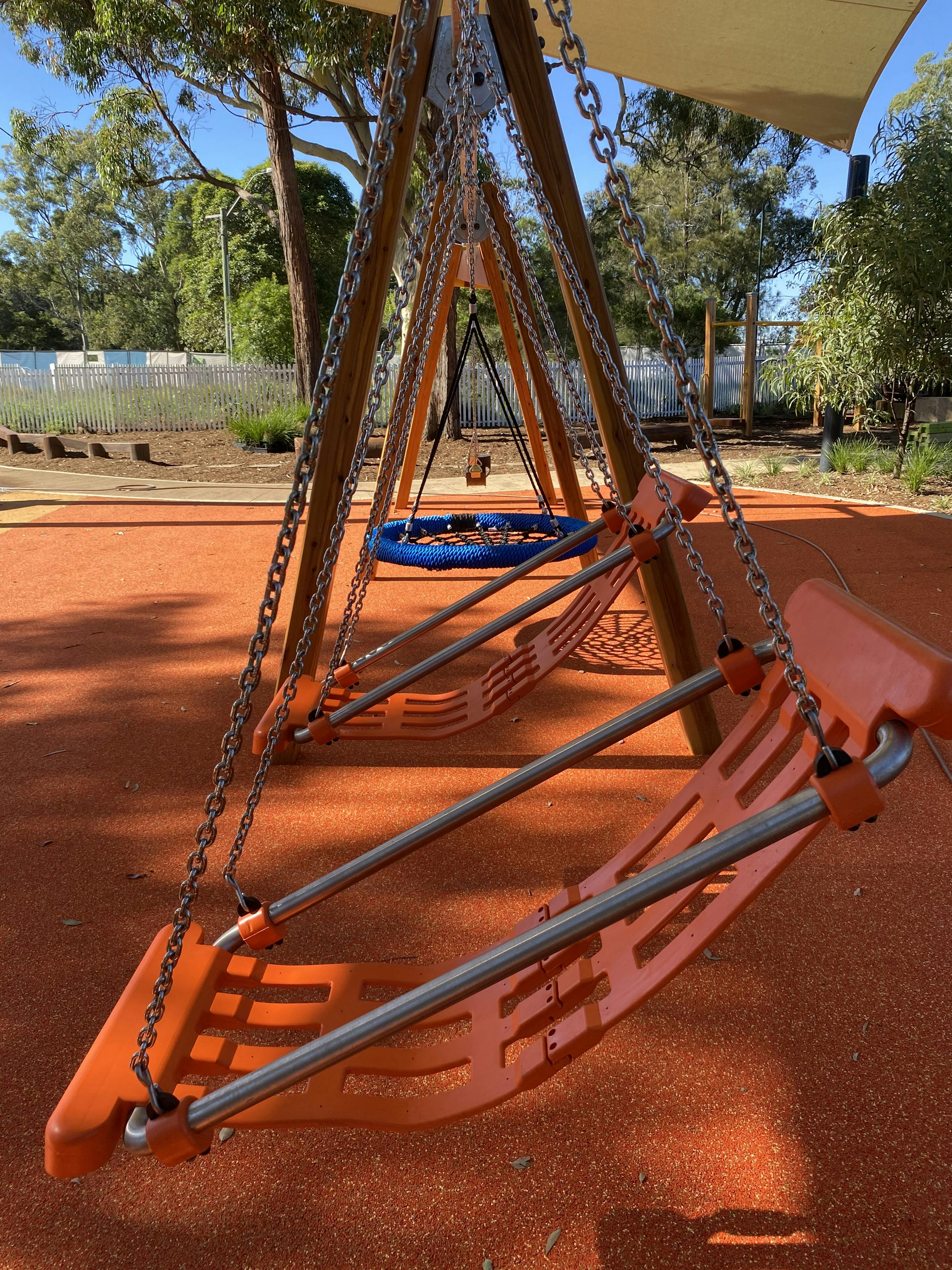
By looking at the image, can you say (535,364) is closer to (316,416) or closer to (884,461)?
(316,416)

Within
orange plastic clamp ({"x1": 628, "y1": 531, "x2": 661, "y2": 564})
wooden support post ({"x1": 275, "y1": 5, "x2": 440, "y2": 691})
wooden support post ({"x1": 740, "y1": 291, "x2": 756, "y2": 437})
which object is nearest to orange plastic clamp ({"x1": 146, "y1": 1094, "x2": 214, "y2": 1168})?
wooden support post ({"x1": 275, "y1": 5, "x2": 440, "y2": 691})

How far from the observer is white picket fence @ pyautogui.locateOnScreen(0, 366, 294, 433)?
637 inches

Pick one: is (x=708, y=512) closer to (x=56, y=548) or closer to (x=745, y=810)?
(x=56, y=548)

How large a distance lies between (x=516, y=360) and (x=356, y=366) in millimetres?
3027

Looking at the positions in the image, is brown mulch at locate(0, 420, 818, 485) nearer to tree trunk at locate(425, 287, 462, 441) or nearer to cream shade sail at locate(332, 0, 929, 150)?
tree trunk at locate(425, 287, 462, 441)

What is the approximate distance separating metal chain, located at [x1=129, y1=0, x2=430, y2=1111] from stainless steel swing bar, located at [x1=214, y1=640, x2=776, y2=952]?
0.65 feet

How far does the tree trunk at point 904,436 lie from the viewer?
29.3ft

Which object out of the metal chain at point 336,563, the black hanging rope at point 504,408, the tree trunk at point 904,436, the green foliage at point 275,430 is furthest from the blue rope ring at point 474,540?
the green foliage at point 275,430

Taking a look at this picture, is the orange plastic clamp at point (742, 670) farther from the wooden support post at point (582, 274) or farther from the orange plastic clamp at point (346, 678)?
the orange plastic clamp at point (346, 678)

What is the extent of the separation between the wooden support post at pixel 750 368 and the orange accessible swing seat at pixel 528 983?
13.4m

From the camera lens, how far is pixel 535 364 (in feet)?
15.4

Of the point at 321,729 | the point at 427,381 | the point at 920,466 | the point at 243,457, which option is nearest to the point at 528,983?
the point at 321,729

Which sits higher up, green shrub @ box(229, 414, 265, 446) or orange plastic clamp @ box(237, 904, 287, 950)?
green shrub @ box(229, 414, 265, 446)

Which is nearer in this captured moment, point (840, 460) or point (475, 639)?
point (475, 639)
